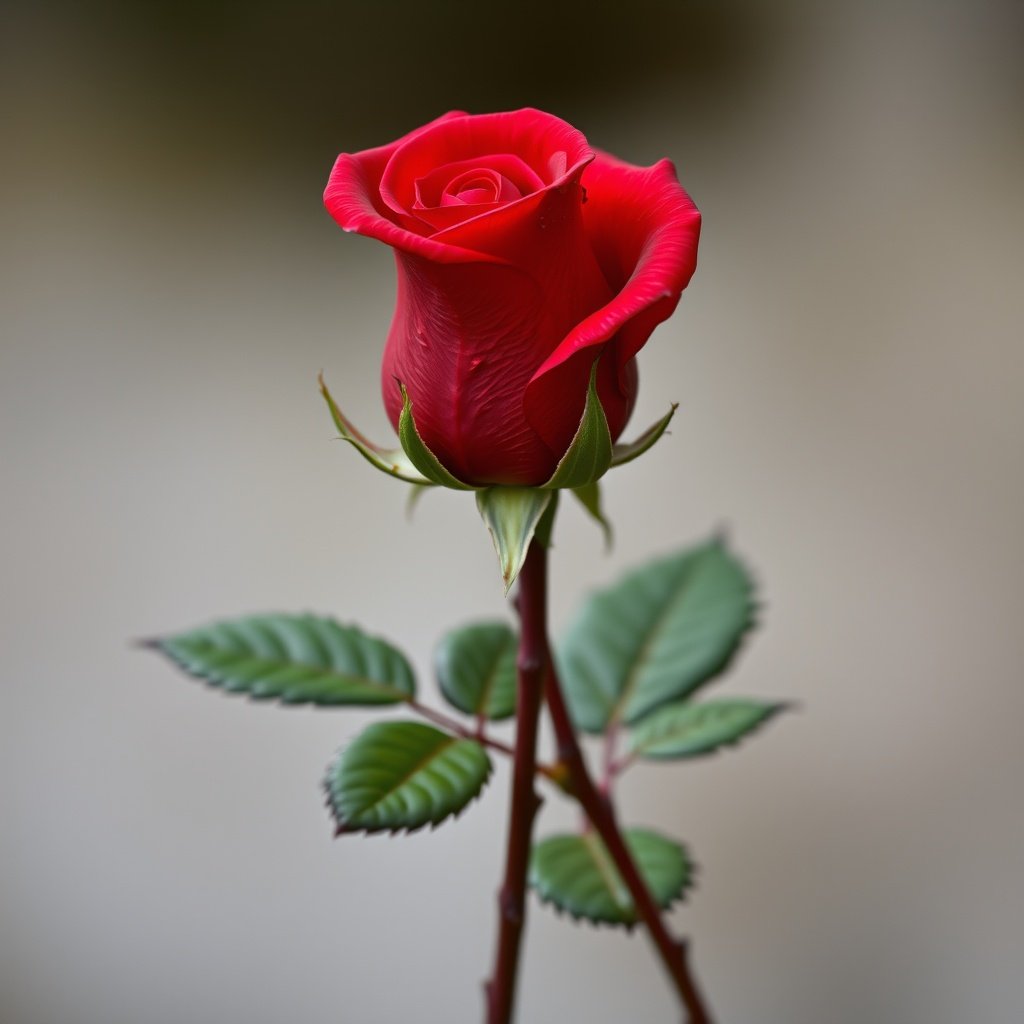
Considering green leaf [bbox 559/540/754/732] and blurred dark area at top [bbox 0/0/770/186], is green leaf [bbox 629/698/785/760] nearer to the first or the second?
green leaf [bbox 559/540/754/732]

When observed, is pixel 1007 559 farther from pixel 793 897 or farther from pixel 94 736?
pixel 94 736

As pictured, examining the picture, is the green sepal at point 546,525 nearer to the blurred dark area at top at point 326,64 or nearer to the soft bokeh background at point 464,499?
the soft bokeh background at point 464,499

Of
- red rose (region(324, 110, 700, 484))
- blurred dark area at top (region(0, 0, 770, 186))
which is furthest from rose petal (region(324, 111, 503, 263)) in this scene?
blurred dark area at top (region(0, 0, 770, 186))

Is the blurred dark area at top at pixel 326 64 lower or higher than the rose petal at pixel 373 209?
higher

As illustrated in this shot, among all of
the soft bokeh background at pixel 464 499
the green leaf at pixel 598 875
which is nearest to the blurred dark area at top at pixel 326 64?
the soft bokeh background at pixel 464 499

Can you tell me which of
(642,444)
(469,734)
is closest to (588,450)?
(642,444)

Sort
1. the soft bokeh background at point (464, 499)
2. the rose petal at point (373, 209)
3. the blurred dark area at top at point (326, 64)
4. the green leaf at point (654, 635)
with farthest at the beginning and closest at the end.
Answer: the blurred dark area at top at point (326, 64), the soft bokeh background at point (464, 499), the green leaf at point (654, 635), the rose petal at point (373, 209)

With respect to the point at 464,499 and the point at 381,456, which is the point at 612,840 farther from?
the point at 464,499

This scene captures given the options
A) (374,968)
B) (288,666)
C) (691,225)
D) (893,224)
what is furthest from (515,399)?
(893,224)
